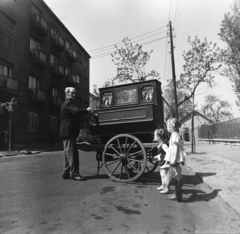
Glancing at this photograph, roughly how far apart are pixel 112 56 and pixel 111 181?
57.9 feet

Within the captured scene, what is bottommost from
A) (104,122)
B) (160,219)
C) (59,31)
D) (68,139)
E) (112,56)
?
(160,219)

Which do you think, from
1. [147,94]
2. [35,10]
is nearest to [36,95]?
[35,10]

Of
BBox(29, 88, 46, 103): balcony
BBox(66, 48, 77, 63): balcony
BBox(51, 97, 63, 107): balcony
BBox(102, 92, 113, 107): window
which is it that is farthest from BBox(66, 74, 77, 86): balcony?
BBox(102, 92, 113, 107): window

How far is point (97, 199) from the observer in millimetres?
3684

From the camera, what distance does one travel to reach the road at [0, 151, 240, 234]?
262 cm

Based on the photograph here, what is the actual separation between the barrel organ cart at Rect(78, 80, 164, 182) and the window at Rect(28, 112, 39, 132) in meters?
16.4

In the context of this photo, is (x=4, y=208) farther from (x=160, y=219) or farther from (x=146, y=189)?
(x=146, y=189)

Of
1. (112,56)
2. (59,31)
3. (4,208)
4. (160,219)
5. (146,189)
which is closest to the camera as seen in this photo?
(160,219)

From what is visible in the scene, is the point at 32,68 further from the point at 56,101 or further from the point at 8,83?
the point at 56,101

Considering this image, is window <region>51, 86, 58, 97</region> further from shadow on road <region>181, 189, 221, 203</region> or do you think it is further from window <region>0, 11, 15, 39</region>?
shadow on road <region>181, 189, 221, 203</region>

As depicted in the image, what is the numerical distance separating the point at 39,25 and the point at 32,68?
163 inches

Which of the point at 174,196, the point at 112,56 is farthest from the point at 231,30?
the point at 174,196

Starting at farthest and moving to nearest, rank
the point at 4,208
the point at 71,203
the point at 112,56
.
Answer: the point at 112,56 < the point at 71,203 < the point at 4,208

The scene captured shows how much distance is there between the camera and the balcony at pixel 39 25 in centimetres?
2113
